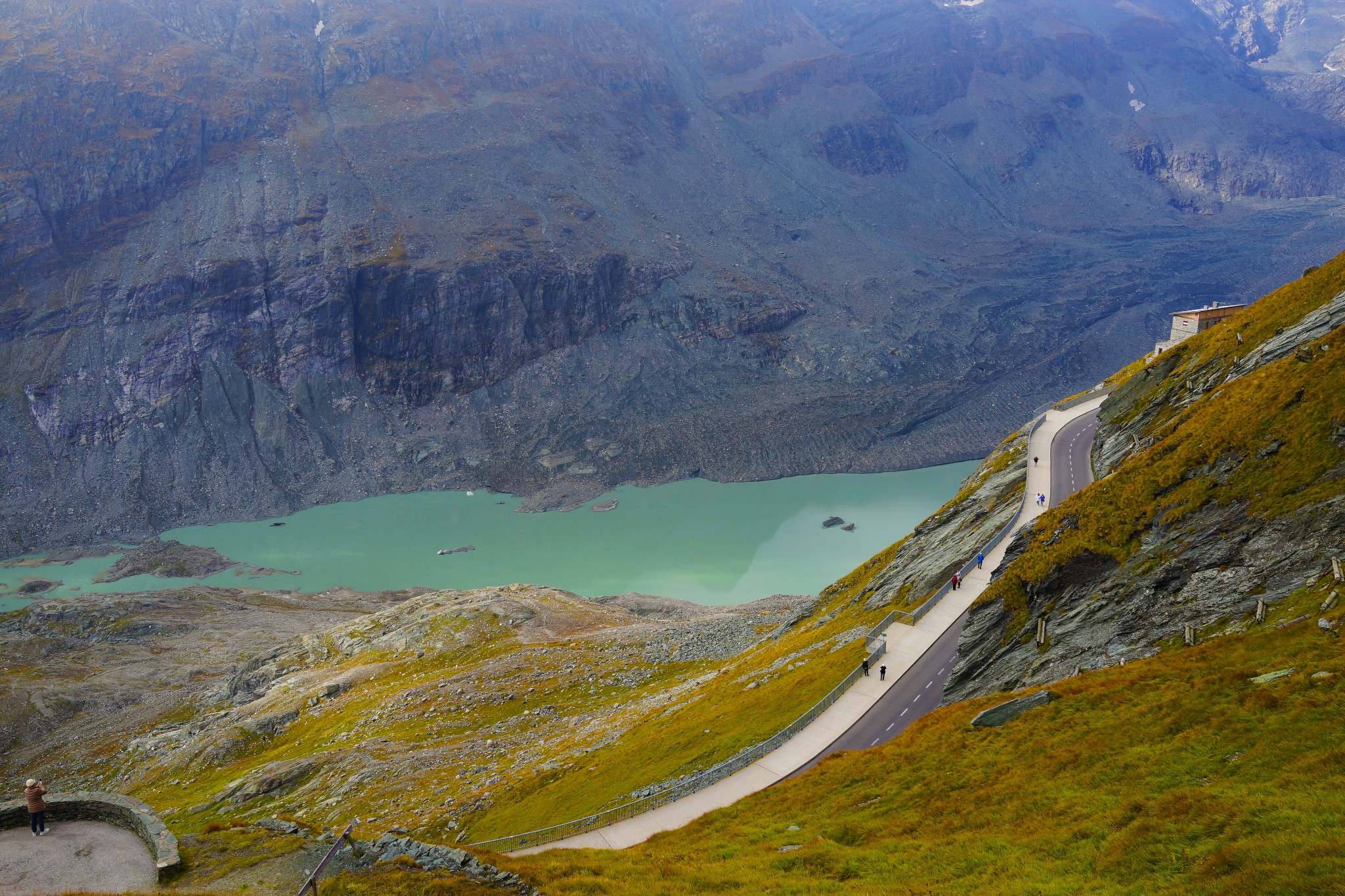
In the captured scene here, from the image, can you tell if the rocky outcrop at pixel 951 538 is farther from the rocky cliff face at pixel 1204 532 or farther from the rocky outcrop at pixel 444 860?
the rocky outcrop at pixel 444 860

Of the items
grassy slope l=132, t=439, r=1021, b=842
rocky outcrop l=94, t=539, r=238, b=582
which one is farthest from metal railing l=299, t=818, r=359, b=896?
rocky outcrop l=94, t=539, r=238, b=582

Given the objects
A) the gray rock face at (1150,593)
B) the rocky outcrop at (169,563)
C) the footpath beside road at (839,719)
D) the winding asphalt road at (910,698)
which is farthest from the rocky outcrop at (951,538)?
the rocky outcrop at (169,563)

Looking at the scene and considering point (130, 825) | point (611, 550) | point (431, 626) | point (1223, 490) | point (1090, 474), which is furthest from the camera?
point (611, 550)

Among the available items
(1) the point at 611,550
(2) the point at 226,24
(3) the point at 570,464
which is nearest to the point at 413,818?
(1) the point at 611,550

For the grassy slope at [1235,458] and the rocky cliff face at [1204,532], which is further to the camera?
the grassy slope at [1235,458]

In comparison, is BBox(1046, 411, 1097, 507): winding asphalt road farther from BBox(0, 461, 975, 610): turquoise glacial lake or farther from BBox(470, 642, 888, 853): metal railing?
BBox(0, 461, 975, 610): turquoise glacial lake

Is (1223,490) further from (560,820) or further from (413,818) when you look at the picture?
(413,818)

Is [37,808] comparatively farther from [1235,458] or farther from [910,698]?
[1235,458]
